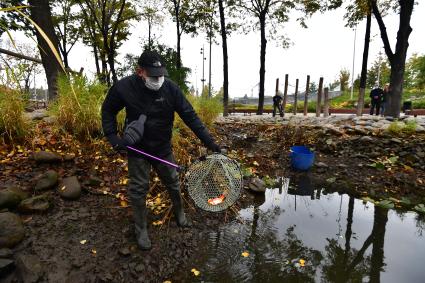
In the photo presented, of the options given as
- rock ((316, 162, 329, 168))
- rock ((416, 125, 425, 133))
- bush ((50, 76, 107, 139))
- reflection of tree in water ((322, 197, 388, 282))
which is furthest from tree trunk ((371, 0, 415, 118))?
bush ((50, 76, 107, 139))

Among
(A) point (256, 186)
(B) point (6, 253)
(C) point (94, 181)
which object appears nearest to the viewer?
(B) point (6, 253)

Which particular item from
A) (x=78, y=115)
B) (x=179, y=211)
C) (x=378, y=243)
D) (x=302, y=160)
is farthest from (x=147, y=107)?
(x=302, y=160)

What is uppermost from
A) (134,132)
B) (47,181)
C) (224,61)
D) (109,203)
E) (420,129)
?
(224,61)

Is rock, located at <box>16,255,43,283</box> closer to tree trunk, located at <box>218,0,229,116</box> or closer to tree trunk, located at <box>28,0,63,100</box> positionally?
tree trunk, located at <box>28,0,63,100</box>

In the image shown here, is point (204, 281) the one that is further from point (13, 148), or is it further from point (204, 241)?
point (13, 148)

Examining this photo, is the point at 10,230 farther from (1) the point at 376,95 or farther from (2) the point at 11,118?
(1) the point at 376,95

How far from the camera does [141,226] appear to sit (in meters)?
3.16

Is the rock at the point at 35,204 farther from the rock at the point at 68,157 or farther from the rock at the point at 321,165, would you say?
the rock at the point at 321,165

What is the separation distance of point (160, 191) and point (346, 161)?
4.52 m

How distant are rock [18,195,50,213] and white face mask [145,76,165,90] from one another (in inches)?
74.7

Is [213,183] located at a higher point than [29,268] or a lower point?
higher

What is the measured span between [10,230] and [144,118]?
172cm

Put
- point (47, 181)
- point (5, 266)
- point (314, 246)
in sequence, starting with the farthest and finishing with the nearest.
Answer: point (47, 181) → point (314, 246) → point (5, 266)

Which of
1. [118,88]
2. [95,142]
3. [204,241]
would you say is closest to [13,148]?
[95,142]
